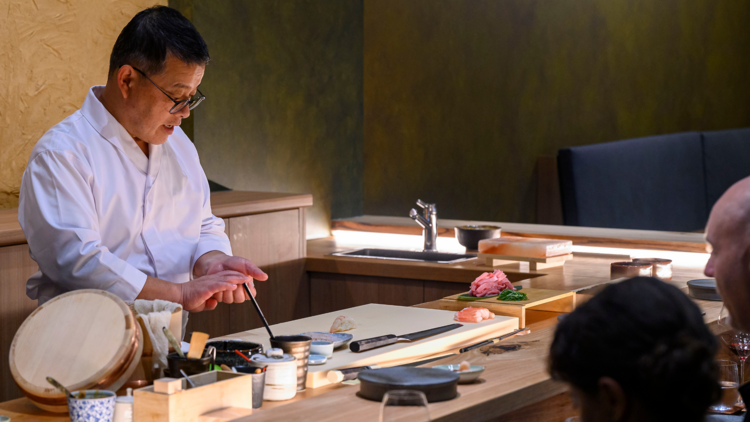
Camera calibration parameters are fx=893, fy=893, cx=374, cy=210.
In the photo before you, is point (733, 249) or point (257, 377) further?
point (257, 377)

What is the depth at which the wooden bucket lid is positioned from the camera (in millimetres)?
1597

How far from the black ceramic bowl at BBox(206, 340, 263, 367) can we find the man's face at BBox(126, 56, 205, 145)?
2.39 ft

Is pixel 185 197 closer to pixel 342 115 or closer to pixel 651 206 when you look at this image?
pixel 342 115

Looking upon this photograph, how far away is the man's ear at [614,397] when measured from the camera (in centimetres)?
100

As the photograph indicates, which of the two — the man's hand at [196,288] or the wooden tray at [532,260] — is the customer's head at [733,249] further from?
the wooden tray at [532,260]

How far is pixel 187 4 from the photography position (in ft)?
13.1

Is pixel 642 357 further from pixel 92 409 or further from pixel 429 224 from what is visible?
pixel 429 224

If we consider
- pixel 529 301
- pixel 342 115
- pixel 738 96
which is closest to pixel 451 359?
pixel 529 301

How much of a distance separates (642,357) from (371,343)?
1.11 m

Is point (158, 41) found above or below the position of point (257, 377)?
above

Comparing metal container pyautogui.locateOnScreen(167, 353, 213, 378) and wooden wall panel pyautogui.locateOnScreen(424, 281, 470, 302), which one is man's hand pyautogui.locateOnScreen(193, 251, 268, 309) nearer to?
metal container pyautogui.locateOnScreen(167, 353, 213, 378)

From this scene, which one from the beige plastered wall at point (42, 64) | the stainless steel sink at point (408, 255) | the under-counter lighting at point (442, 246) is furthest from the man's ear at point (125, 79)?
the under-counter lighting at point (442, 246)

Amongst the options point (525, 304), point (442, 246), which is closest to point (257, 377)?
point (525, 304)

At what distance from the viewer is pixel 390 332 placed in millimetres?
2232
